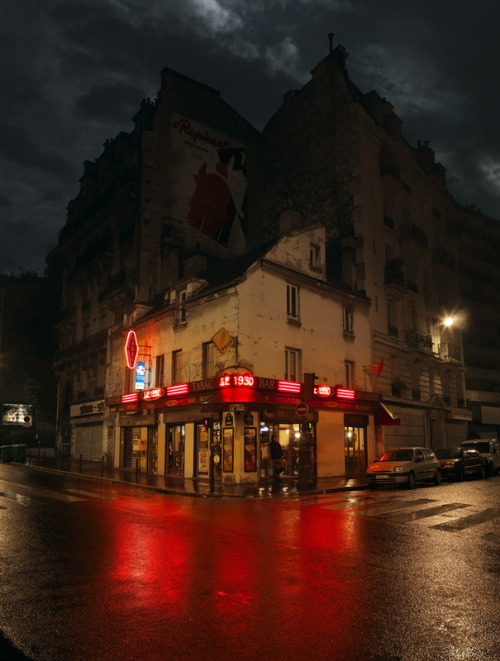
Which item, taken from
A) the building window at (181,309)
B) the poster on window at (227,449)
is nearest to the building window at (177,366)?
the building window at (181,309)

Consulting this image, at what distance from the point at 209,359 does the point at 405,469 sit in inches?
369

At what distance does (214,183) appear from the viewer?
3675 cm

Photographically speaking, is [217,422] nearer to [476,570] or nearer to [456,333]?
[476,570]

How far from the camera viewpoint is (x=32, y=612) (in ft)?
16.4

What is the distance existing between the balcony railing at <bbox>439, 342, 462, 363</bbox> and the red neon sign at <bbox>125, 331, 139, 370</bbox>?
20381 mm

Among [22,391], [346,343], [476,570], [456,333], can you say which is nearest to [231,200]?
[346,343]

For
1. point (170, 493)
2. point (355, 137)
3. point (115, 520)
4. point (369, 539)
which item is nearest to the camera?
point (369, 539)

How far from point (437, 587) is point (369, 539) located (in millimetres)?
2812

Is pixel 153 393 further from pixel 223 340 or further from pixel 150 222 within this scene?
pixel 150 222

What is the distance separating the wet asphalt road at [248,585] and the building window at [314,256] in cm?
1525

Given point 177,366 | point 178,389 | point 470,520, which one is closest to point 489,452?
point 470,520

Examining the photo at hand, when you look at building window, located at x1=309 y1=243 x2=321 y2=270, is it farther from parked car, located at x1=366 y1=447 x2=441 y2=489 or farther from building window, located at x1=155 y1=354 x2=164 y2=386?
parked car, located at x1=366 y1=447 x2=441 y2=489

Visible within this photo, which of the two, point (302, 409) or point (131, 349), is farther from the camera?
point (131, 349)

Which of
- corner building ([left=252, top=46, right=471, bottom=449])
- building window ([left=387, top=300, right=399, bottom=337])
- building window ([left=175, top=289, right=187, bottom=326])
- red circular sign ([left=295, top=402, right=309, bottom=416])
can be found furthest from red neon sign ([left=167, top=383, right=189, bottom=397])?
building window ([left=387, top=300, right=399, bottom=337])
